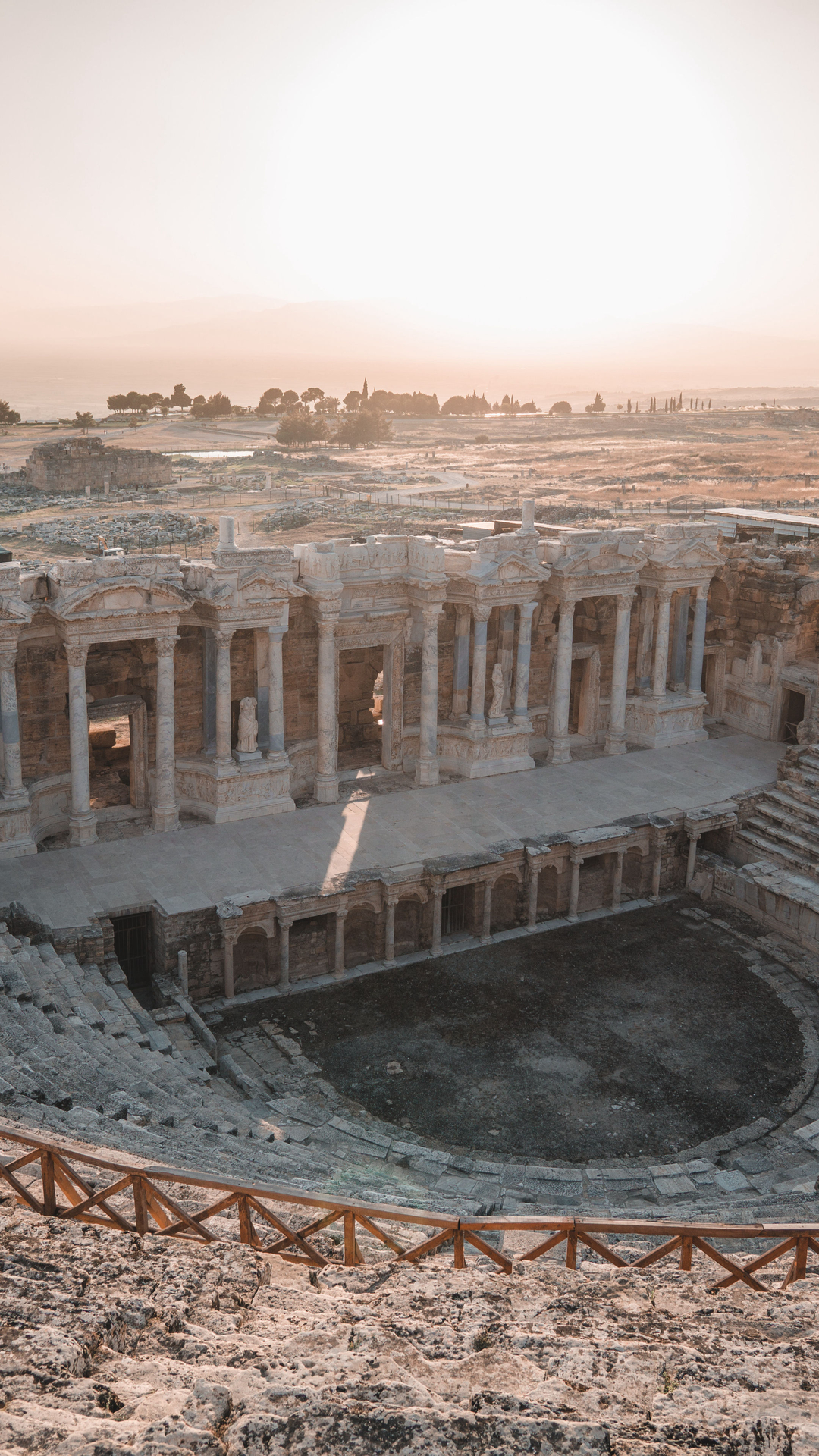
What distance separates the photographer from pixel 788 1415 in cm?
598

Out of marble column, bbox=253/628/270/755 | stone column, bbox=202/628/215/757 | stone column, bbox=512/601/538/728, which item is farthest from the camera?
stone column, bbox=512/601/538/728

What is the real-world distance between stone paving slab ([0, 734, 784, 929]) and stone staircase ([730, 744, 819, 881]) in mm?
821

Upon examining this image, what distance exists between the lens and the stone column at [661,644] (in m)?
30.0

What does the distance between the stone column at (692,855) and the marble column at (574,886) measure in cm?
271

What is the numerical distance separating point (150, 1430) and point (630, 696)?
2645cm

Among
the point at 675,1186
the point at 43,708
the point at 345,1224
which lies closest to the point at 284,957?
the point at 43,708

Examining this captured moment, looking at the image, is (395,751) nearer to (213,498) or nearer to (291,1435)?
(291,1435)

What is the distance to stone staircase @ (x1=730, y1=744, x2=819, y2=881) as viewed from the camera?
2481 cm

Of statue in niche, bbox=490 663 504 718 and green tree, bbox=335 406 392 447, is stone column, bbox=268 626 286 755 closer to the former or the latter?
statue in niche, bbox=490 663 504 718

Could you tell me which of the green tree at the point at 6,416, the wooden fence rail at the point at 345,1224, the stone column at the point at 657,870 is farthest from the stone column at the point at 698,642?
the green tree at the point at 6,416

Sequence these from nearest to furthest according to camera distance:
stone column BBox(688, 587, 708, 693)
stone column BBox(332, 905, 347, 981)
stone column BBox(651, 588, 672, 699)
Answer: stone column BBox(332, 905, 347, 981), stone column BBox(651, 588, 672, 699), stone column BBox(688, 587, 708, 693)

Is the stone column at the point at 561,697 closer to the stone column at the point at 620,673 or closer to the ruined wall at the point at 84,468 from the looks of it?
the stone column at the point at 620,673

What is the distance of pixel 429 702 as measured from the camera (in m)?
26.6

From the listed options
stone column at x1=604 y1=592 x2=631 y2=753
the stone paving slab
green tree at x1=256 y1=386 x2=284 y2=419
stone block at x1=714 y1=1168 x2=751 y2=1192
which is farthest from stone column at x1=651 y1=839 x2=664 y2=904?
green tree at x1=256 y1=386 x2=284 y2=419
